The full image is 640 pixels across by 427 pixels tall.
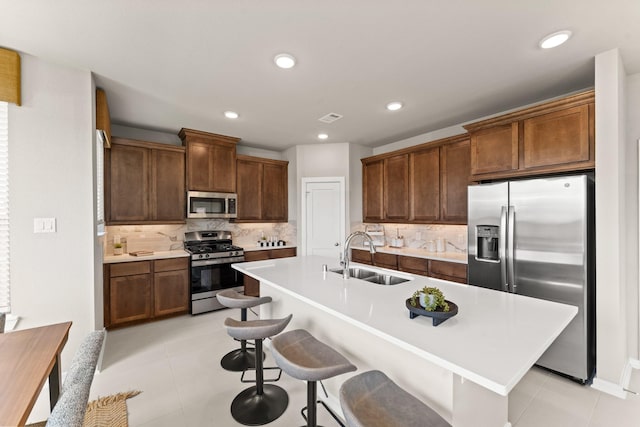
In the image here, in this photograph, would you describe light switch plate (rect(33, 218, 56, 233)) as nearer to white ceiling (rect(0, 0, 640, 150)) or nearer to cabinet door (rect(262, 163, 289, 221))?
white ceiling (rect(0, 0, 640, 150))

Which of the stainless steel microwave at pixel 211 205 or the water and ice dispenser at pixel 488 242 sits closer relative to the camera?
the water and ice dispenser at pixel 488 242

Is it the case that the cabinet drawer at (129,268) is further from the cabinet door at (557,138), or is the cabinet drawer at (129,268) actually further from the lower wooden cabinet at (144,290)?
the cabinet door at (557,138)

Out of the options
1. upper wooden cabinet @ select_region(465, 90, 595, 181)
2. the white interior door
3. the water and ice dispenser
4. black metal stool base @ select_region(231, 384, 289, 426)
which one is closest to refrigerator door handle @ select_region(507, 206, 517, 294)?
the water and ice dispenser

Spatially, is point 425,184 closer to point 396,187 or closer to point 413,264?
point 396,187

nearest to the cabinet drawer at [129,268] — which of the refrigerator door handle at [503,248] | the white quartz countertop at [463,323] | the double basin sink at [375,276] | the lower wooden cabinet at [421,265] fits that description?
the white quartz countertop at [463,323]

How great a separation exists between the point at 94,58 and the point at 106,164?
5.55 feet

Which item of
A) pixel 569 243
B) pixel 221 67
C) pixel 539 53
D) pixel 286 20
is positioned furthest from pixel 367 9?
pixel 569 243

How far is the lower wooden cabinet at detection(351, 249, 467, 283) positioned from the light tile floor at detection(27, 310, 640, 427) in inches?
44.2

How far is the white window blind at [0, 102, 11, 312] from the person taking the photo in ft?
7.14

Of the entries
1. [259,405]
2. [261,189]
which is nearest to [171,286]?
[261,189]

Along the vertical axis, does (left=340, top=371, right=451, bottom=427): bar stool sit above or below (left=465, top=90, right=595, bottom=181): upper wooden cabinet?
below

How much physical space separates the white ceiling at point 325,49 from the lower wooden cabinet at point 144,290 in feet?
6.53

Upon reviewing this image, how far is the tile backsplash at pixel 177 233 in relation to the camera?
3.88m

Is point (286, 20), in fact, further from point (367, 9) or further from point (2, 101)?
point (2, 101)
